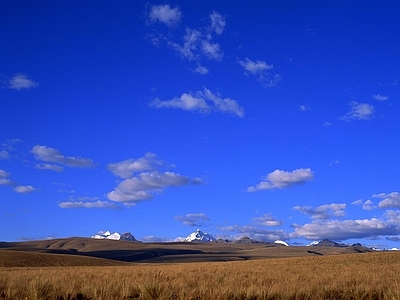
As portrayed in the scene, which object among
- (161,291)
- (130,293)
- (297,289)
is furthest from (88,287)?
(297,289)

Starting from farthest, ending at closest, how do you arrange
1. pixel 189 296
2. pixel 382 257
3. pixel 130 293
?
pixel 382 257 → pixel 130 293 → pixel 189 296

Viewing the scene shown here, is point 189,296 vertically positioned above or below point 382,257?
below

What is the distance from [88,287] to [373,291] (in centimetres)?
965

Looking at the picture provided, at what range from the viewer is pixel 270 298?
15414mm

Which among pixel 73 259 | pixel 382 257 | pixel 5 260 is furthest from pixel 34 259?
pixel 382 257

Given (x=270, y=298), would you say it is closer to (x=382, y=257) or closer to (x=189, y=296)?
(x=189, y=296)

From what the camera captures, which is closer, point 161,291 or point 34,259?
point 161,291

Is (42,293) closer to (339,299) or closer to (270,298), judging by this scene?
(270,298)

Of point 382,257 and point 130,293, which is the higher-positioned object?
point 382,257

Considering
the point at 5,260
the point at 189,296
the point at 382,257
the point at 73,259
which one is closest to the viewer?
the point at 189,296

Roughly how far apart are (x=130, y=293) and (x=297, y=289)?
5.40 m

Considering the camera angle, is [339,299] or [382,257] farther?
[382,257]

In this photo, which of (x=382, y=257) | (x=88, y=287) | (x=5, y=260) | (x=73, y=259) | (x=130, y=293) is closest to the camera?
(x=130, y=293)

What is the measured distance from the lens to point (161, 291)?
15.3 meters
